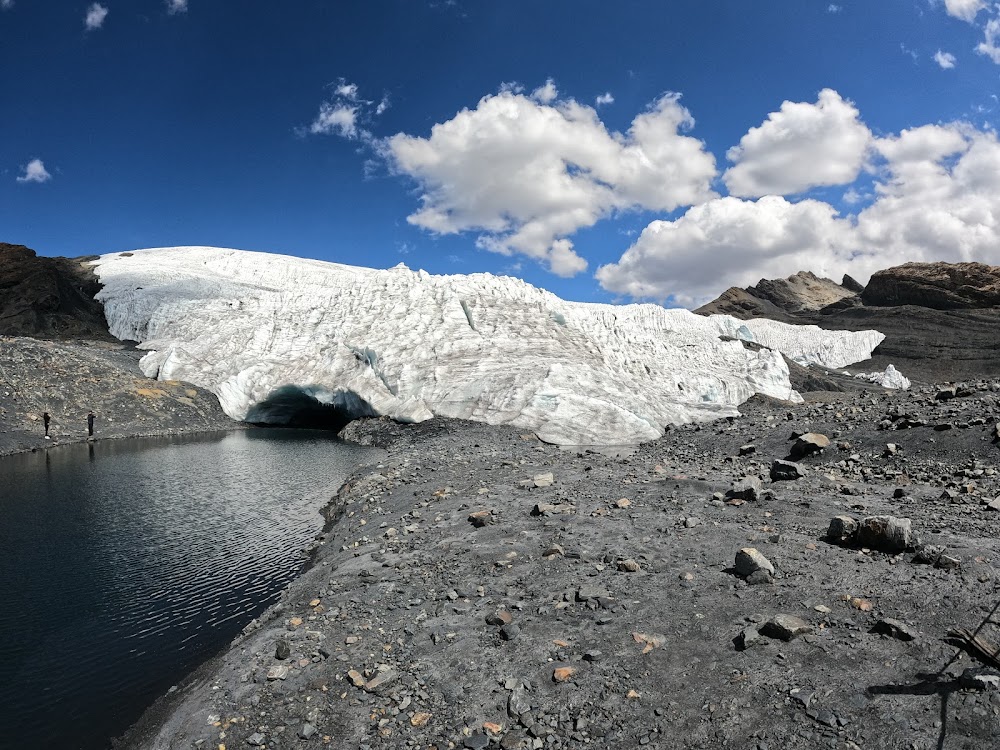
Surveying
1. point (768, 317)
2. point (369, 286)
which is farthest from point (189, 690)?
point (768, 317)

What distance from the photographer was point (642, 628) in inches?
233

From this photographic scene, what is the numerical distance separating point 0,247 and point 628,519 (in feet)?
226

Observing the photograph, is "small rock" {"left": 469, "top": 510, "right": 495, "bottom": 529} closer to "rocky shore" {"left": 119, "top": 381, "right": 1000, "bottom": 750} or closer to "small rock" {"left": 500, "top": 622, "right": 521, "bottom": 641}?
"rocky shore" {"left": 119, "top": 381, "right": 1000, "bottom": 750}

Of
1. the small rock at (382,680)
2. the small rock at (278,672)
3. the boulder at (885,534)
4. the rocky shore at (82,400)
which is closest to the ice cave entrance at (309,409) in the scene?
the rocky shore at (82,400)

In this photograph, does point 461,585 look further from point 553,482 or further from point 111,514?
point 111,514

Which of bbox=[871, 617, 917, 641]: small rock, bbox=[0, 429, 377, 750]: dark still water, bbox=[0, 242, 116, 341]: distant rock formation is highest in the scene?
bbox=[0, 242, 116, 341]: distant rock formation

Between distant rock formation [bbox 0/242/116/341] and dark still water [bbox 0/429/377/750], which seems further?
distant rock formation [bbox 0/242/116/341]

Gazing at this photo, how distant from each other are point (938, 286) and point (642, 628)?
271ft

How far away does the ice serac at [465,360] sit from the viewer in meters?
23.4

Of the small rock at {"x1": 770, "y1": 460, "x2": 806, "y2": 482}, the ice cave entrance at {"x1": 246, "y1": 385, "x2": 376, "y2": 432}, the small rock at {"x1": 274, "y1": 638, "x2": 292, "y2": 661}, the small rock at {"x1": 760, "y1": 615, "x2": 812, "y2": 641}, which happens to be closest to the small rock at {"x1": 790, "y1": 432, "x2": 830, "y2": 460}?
the small rock at {"x1": 770, "y1": 460, "x2": 806, "y2": 482}

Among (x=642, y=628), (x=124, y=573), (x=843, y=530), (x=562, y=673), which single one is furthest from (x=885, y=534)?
(x=124, y=573)

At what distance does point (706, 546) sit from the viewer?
25.9ft

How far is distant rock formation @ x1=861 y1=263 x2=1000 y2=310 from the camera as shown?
65438 mm

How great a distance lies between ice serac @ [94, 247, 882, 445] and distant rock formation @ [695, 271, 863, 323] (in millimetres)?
49934
